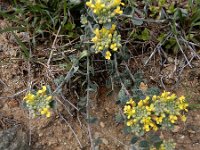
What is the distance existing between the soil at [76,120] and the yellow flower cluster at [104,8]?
2.07ft

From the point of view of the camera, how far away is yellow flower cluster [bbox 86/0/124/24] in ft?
7.29

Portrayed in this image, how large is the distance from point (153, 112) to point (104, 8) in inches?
26.1

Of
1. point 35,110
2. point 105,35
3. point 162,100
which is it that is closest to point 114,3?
point 105,35

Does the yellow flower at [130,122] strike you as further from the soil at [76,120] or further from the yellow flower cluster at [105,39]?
the yellow flower cluster at [105,39]

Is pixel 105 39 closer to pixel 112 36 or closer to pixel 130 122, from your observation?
pixel 112 36

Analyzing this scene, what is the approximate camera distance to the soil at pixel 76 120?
2.62m

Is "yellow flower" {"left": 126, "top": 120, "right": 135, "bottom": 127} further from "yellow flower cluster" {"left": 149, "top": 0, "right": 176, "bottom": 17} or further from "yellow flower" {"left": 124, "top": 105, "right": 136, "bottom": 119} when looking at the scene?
"yellow flower cluster" {"left": 149, "top": 0, "right": 176, "bottom": 17}

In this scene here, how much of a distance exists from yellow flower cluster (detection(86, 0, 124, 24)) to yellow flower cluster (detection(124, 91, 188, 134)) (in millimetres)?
501

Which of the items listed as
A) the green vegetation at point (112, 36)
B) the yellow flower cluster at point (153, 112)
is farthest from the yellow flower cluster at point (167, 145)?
the green vegetation at point (112, 36)

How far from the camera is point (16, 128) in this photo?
261 cm

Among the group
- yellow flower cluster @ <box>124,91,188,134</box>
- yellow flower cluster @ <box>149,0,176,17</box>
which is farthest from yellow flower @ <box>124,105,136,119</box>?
yellow flower cluster @ <box>149,0,176,17</box>

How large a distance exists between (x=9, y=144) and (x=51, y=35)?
855 mm

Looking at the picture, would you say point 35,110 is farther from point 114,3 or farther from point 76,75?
point 114,3

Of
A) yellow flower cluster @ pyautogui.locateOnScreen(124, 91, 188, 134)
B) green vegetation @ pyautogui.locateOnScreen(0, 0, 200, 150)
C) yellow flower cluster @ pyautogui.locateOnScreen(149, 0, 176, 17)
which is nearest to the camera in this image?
yellow flower cluster @ pyautogui.locateOnScreen(124, 91, 188, 134)
